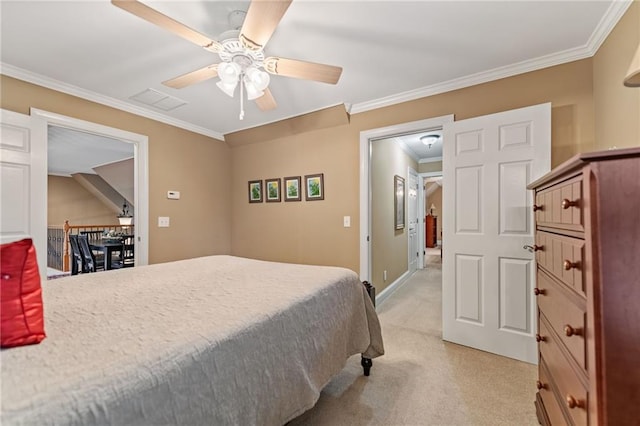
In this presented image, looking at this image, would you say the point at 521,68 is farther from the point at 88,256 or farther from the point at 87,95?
the point at 88,256

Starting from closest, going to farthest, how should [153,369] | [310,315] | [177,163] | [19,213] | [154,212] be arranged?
[153,369] < [310,315] < [19,213] < [154,212] < [177,163]

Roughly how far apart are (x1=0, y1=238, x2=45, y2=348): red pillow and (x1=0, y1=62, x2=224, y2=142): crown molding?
Result: 8.08 ft

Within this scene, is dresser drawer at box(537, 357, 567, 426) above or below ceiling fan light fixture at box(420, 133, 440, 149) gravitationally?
below

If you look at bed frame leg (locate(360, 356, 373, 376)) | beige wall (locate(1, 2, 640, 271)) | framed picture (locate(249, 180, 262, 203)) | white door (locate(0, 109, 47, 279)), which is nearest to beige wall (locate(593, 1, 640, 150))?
beige wall (locate(1, 2, 640, 271))

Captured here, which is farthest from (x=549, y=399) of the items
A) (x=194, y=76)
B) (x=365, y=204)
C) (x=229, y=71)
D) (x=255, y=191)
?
(x=255, y=191)

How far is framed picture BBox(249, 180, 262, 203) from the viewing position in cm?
388

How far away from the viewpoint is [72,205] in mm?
7512

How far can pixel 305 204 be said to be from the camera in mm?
3475

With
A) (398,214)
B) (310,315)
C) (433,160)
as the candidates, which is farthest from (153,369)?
(433,160)

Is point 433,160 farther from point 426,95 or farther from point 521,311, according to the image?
point 521,311

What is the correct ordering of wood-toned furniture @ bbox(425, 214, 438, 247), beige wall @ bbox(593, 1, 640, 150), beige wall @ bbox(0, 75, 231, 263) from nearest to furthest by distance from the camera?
beige wall @ bbox(593, 1, 640, 150)
beige wall @ bbox(0, 75, 231, 263)
wood-toned furniture @ bbox(425, 214, 438, 247)

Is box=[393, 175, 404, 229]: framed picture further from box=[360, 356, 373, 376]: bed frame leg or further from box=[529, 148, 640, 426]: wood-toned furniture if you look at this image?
box=[529, 148, 640, 426]: wood-toned furniture

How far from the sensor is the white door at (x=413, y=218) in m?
5.21

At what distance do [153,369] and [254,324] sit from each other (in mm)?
361
